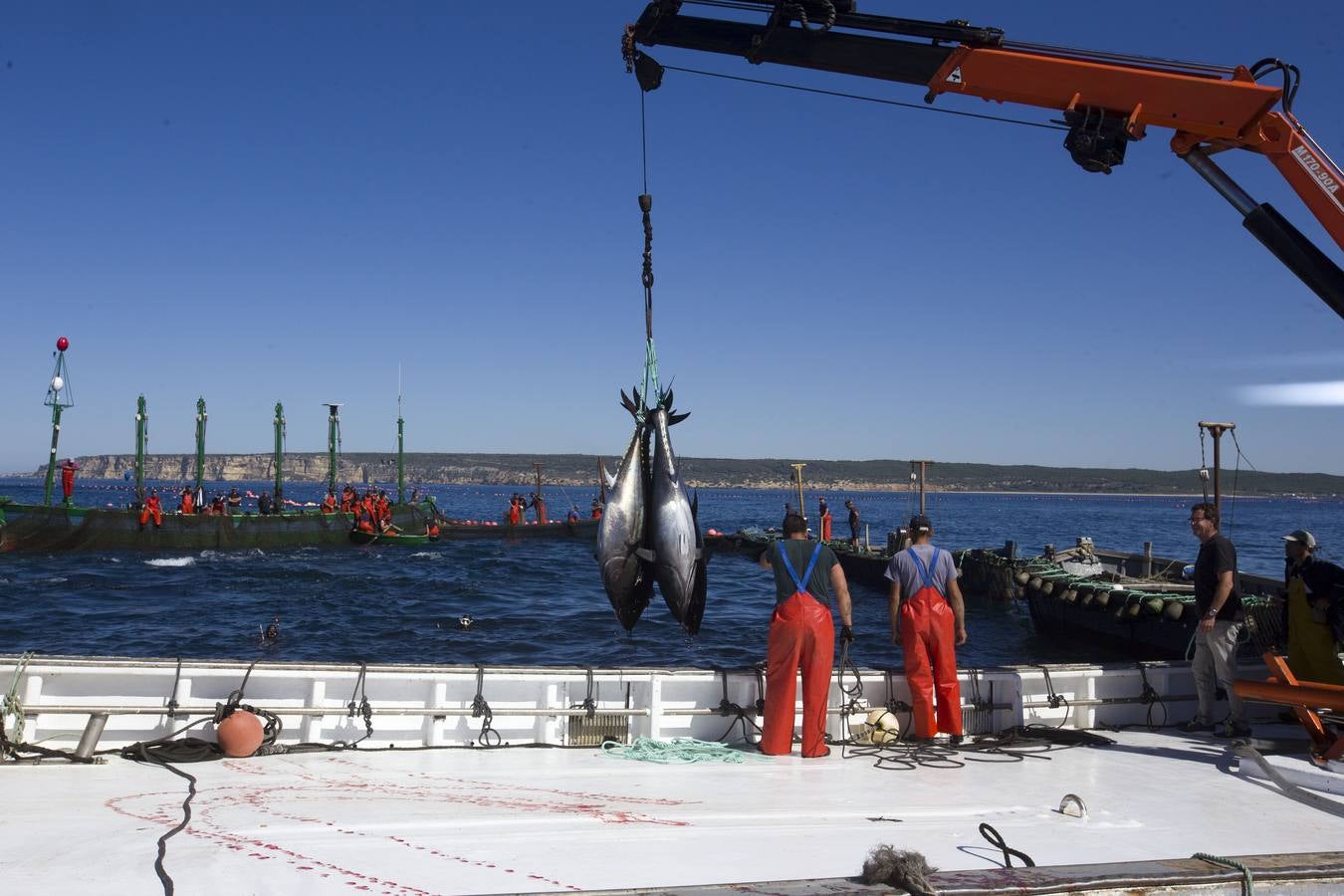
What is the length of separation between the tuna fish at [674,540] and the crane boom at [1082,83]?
3.31 m

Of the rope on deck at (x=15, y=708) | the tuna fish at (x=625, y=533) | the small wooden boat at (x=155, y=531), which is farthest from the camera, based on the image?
the small wooden boat at (x=155, y=531)

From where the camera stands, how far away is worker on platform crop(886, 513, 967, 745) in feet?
25.9

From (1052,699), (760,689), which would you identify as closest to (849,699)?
(760,689)

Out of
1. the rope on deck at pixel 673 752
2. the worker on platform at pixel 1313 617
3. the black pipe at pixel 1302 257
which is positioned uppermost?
the black pipe at pixel 1302 257

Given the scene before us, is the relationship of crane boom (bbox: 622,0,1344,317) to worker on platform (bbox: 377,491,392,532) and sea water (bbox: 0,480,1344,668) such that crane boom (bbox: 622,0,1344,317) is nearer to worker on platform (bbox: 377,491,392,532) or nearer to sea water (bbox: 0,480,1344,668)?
sea water (bbox: 0,480,1344,668)

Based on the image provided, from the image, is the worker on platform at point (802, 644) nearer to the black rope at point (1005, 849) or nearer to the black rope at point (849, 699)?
the black rope at point (849, 699)

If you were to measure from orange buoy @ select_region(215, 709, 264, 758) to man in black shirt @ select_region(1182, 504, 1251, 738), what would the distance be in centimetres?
754

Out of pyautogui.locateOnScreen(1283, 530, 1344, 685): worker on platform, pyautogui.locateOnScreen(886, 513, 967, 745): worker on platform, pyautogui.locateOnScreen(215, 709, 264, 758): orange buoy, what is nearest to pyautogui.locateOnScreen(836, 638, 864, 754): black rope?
pyautogui.locateOnScreen(886, 513, 967, 745): worker on platform

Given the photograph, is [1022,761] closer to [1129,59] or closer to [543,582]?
Result: [1129,59]

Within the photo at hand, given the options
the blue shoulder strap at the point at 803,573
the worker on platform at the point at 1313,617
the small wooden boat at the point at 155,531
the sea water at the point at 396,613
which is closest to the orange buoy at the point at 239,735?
the blue shoulder strap at the point at 803,573

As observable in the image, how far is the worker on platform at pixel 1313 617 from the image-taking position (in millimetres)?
7621

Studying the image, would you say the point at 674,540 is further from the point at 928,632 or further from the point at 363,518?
the point at 363,518

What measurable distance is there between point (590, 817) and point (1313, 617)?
610 centimetres

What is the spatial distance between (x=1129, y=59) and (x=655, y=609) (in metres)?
23.0
